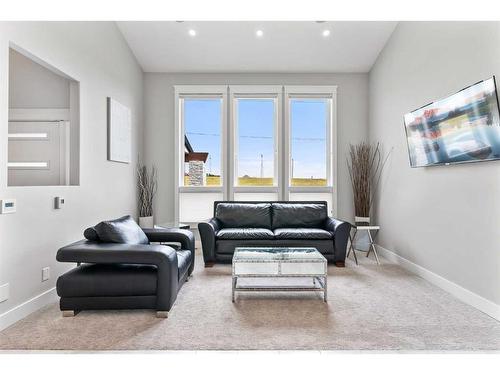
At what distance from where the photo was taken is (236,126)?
6227 millimetres

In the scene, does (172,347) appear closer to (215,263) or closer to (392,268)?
(215,263)

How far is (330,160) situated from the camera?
6.21m

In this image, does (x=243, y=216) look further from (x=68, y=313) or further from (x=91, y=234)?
(x=68, y=313)

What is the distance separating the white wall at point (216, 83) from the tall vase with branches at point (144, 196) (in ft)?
0.69

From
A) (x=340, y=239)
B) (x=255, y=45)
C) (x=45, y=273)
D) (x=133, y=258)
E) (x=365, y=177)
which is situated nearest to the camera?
(x=133, y=258)

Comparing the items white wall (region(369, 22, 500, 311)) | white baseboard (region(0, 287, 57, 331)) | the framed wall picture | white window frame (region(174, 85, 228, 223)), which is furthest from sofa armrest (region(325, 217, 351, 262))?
white baseboard (region(0, 287, 57, 331))

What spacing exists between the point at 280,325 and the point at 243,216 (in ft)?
8.87

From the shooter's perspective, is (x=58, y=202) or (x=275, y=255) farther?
(x=275, y=255)

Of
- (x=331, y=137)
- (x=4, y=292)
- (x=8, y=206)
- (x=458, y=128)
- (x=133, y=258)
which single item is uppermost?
(x=331, y=137)

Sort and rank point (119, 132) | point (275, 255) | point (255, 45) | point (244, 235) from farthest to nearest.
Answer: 1. point (255, 45)
2. point (119, 132)
3. point (244, 235)
4. point (275, 255)

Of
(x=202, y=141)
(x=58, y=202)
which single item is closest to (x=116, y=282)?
(x=58, y=202)

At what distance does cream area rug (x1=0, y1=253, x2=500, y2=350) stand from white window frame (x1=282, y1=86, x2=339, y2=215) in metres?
2.75

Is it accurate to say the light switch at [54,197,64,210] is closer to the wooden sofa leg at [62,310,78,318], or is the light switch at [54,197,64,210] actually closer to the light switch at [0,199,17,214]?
the light switch at [0,199,17,214]

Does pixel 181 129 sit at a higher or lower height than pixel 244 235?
higher
